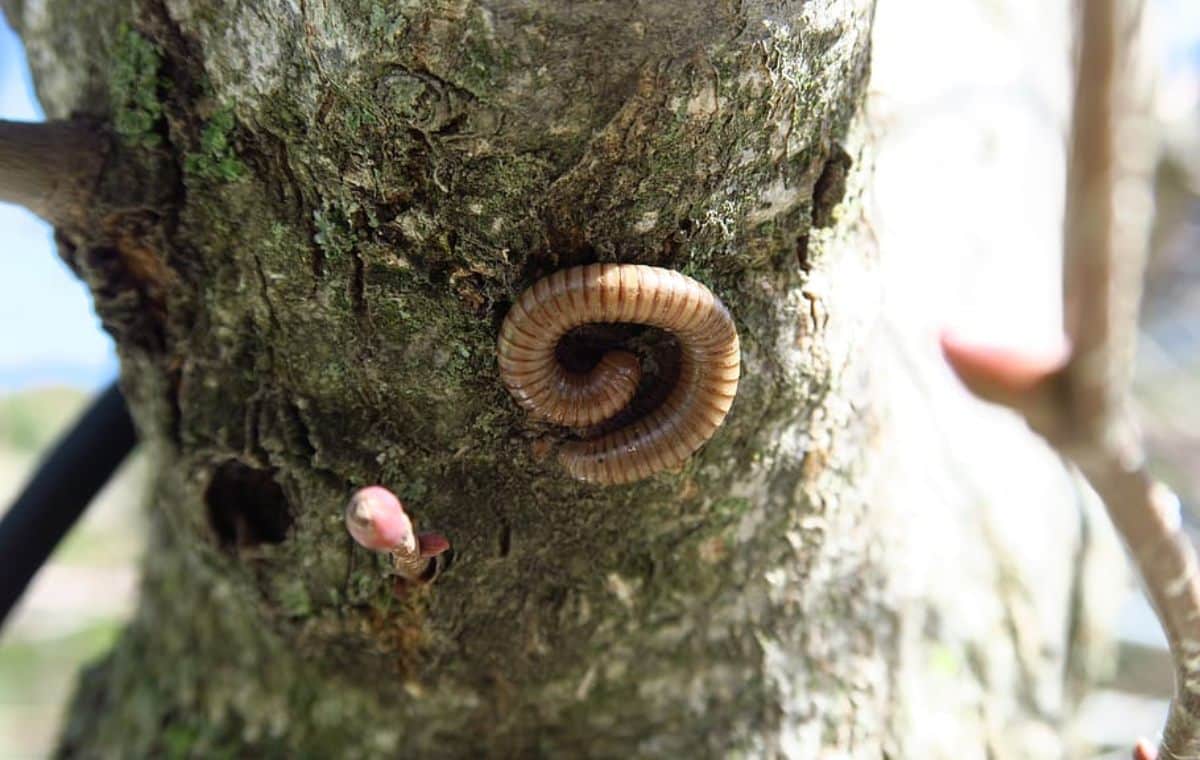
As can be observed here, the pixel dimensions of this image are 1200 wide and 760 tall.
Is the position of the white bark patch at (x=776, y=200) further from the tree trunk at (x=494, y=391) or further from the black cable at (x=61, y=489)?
the black cable at (x=61, y=489)

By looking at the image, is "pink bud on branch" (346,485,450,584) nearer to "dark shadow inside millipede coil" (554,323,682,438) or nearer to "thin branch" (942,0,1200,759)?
"dark shadow inside millipede coil" (554,323,682,438)

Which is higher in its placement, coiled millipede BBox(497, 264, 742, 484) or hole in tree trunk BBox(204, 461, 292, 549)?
coiled millipede BBox(497, 264, 742, 484)

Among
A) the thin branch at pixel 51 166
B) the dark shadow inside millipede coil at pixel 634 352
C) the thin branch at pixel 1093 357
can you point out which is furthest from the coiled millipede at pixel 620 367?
the thin branch at pixel 51 166

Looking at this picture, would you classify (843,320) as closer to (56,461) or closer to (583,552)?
(583,552)

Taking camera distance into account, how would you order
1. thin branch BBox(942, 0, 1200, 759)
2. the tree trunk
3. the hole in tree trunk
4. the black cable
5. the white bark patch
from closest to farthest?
thin branch BBox(942, 0, 1200, 759) < the tree trunk < the white bark patch < the hole in tree trunk < the black cable

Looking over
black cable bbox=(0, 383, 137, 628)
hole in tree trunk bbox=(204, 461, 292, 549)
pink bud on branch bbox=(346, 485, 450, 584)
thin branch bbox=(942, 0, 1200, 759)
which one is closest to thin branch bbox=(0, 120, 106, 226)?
hole in tree trunk bbox=(204, 461, 292, 549)

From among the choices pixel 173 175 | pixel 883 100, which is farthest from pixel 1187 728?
pixel 173 175
